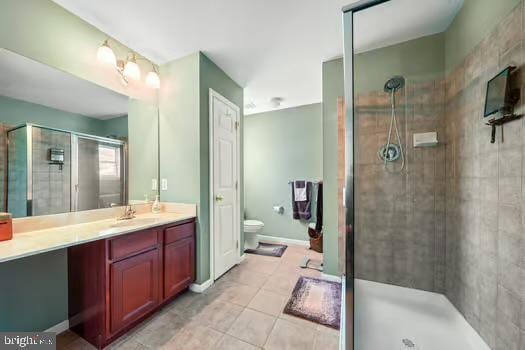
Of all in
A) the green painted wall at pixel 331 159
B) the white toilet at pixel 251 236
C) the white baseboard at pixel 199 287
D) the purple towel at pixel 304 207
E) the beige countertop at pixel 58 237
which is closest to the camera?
the beige countertop at pixel 58 237

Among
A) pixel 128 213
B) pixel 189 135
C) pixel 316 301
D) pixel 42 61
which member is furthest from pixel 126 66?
pixel 316 301

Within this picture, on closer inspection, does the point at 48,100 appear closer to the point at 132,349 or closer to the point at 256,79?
the point at 132,349

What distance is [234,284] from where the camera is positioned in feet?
6.83

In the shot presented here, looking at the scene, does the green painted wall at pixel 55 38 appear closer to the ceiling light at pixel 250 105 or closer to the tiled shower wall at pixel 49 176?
the tiled shower wall at pixel 49 176

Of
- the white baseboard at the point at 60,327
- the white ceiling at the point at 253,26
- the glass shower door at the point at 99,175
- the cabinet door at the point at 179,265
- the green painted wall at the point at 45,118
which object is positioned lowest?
the white baseboard at the point at 60,327

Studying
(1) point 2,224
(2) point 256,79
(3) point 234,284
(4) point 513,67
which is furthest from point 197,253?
(4) point 513,67

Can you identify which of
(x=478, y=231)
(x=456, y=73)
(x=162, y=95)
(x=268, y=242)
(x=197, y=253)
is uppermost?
(x=162, y=95)

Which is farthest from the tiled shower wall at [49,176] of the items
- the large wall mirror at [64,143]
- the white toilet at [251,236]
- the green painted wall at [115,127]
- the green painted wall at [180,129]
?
the white toilet at [251,236]

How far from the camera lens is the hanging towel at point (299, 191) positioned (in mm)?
3229

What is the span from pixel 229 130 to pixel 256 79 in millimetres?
777

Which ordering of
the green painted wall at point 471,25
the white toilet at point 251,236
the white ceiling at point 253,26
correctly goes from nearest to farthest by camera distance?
the green painted wall at point 471,25, the white ceiling at point 253,26, the white toilet at point 251,236

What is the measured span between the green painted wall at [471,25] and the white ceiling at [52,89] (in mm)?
2793

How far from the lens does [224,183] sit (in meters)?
2.32

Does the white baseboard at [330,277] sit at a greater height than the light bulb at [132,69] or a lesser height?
lesser
